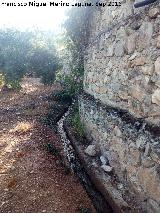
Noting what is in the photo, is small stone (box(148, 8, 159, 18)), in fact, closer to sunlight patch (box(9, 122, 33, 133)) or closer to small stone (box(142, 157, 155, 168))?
small stone (box(142, 157, 155, 168))

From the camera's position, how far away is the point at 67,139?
8781 millimetres

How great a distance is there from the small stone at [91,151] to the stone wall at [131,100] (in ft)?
0.51

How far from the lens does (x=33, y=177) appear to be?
6.16 m

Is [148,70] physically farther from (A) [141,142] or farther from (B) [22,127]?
(B) [22,127]

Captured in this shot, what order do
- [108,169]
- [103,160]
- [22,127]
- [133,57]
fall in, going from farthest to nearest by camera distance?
[22,127]
[103,160]
[108,169]
[133,57]

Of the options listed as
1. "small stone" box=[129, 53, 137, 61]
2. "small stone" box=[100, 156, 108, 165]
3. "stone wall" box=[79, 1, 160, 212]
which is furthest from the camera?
"small stone" box=[100, 156, 108, 165]

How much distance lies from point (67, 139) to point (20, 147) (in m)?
1.59

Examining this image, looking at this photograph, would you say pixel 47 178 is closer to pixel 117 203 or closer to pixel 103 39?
pixel 117 203

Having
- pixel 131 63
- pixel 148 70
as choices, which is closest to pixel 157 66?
pixel 148 70

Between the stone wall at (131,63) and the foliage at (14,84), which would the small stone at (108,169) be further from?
the foliage at (14,84)

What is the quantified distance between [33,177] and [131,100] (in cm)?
252

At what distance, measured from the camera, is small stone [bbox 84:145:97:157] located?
7027 millimetres

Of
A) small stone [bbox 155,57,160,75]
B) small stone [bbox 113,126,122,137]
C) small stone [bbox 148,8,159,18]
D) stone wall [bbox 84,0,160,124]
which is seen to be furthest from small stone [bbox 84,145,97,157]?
small stone [bbox 148,8,159,18]

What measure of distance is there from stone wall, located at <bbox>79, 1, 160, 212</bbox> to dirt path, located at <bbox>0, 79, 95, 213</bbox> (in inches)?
38.0
